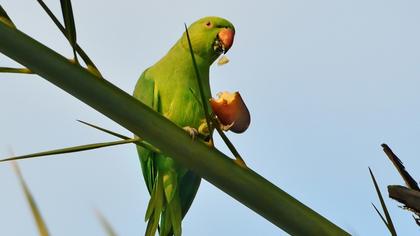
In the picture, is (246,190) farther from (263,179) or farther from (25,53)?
(25,53)

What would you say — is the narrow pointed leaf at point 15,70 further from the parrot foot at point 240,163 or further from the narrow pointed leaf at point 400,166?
the narrow pointed leaf at point 400,166

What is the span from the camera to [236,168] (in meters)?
0.86

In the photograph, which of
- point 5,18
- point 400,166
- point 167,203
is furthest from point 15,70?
point 167,203

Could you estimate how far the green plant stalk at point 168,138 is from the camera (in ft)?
2.69

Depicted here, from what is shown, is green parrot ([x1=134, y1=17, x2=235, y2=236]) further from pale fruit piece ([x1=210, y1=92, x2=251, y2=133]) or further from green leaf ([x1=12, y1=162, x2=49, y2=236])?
pale fruit piece ([x1=210, y1=92, x2=251, y2=133])

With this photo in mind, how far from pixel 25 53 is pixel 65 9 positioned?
98mm

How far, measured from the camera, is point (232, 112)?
1.09m

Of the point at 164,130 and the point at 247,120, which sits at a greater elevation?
the point at 247,120

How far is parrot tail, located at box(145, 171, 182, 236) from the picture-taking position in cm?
232

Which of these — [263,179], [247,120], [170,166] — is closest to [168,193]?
[170,166]

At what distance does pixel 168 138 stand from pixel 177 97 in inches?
75.4

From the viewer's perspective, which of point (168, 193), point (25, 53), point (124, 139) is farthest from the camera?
point (168, 193)

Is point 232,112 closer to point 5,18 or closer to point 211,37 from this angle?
point 5,18

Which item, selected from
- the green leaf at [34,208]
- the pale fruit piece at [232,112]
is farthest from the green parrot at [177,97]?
the pale fruit piece at [232,112]
